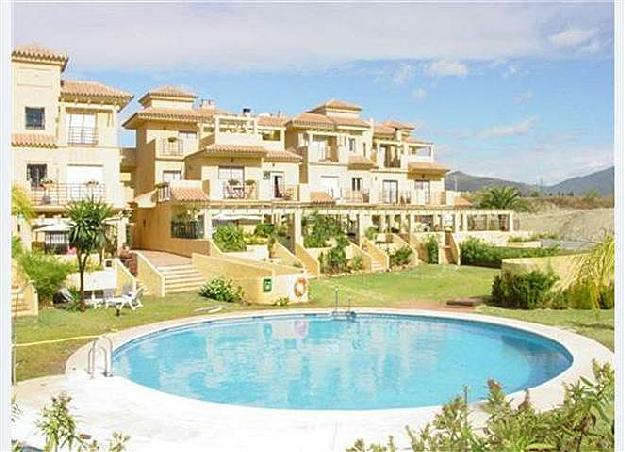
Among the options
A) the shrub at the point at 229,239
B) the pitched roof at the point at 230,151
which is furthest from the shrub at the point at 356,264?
the pitched roof at the point at 230,151

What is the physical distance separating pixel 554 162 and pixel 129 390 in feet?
36.5

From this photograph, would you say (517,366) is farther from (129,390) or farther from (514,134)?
(514,134)

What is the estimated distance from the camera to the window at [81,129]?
77.0 ft

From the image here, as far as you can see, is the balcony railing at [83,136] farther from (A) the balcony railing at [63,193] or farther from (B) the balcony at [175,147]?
(B) the balcony at [175,147]

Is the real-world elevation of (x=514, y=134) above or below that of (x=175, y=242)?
above

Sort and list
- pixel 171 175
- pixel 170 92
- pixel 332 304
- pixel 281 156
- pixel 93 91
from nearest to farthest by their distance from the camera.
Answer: pixel 332 304, pixel 93 91, pixel 171 175, pixel 281 156, pixel 170 92

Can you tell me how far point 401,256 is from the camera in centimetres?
2591

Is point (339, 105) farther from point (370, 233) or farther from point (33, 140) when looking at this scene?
point (33, 140)

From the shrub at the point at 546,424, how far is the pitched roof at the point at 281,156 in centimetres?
2606

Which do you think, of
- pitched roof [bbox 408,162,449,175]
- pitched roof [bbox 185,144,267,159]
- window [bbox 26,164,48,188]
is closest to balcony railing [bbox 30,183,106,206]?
window [bbox 26,164,48,188]

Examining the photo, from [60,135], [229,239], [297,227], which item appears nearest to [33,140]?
[60,135]

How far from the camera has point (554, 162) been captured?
51.3 feet

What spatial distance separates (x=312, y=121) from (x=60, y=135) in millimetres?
12829
